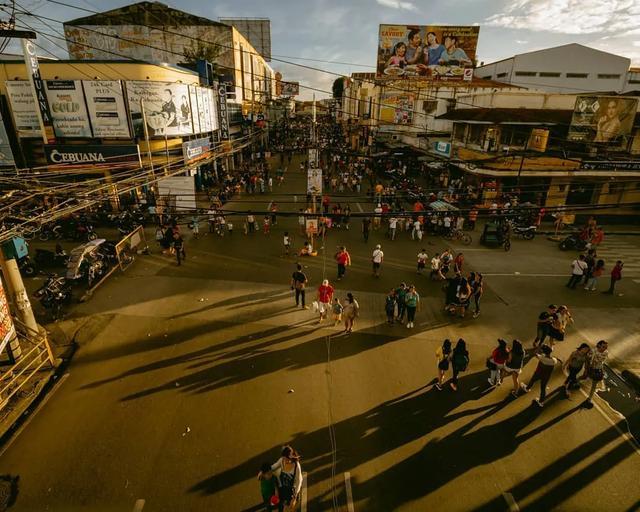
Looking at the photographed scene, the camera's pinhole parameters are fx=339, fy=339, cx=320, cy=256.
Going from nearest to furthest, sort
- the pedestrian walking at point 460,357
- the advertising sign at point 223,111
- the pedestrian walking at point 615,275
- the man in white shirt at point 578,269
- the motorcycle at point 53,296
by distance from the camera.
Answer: the pedestrian walking at point 460,357
the motorcycle at point 53,296
the pedestrian walking at point 615,275
the man in white shirt at point 578,269
the advertising sign at point 223,111

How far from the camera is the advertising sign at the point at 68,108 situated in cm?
1948

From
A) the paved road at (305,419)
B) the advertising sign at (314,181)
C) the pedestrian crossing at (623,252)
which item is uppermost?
the advertising sign at (314,181)

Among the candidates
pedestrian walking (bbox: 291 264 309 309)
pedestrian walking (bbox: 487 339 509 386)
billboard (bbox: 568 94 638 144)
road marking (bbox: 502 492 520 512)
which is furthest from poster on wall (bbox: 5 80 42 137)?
billboard (bbox: 568 94 638 144)

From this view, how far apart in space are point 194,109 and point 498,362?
25640mm

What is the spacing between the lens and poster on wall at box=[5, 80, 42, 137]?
65.1 feet

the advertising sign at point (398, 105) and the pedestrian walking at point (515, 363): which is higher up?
the advertising sign at point (398, 105)

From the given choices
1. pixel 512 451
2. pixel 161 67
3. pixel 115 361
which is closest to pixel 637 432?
pixel 512 451

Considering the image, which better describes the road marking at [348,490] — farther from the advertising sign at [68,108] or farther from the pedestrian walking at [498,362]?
the advertising sign at [68,108]

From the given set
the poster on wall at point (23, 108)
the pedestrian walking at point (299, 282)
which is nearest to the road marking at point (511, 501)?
the pedestrian walking at point (299, 282)

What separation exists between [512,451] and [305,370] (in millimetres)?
4720

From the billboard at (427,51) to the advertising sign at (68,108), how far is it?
97.1ft

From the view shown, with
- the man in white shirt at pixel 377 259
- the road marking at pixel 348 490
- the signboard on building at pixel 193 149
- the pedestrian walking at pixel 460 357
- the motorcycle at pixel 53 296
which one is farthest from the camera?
the signboard on building at pixel 193 149

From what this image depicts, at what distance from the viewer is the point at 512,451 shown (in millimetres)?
6605

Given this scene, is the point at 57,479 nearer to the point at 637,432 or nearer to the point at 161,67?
the point at 637,432
